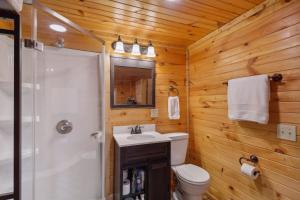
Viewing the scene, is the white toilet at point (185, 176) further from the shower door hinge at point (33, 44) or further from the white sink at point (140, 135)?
the shower door hinge at point (33, 44)

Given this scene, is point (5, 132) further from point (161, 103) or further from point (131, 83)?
point (161, 103)

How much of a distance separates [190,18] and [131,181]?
1.90 meters

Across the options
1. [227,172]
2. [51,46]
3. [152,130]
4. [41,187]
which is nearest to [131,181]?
[152,130]

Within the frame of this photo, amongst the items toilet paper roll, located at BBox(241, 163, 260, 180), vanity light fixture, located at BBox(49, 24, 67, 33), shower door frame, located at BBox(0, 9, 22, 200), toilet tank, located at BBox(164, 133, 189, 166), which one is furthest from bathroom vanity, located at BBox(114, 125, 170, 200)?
vanity light fixture, located at BBox(49, 24, 67, 33)

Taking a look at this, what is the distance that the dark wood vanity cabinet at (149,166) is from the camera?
170 cm

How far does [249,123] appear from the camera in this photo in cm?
161

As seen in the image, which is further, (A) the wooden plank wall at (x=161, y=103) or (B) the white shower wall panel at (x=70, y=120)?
(A) the wooden plank wall at (x=161, y=103)

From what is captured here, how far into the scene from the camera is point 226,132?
1.88m

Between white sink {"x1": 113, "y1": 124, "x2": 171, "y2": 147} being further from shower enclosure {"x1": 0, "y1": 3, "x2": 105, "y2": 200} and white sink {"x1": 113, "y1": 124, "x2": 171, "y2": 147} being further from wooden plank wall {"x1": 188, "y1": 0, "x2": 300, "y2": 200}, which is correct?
wooden plank wall {"x1": 188, "y1": 0, "x2": 300, "y2": 200}

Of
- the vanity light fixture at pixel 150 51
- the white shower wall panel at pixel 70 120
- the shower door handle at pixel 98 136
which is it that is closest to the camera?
the white shower wall panel at pixel 70 120

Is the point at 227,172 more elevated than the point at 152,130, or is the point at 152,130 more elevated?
the point at 152,130

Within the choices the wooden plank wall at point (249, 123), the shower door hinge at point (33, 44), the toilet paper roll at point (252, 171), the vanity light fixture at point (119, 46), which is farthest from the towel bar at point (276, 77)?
the shower door hinge at point (33, 44)

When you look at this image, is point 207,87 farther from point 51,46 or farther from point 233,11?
point 51,46

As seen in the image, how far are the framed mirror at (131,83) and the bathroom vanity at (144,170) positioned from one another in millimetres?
594
